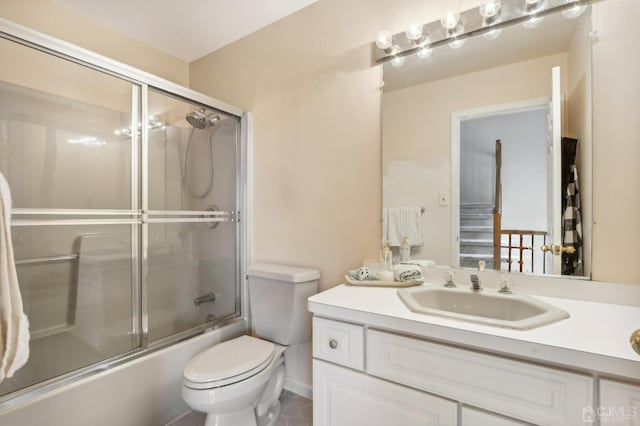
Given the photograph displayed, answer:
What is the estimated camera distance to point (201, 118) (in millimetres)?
1937

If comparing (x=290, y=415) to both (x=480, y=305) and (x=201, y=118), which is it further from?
(x=201, y=118)

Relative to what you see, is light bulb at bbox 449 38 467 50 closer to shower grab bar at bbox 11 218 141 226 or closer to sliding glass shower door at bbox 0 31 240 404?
sliding glass shower door at bbox 0 31 240 404

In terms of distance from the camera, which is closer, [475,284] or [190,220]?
[475,284]

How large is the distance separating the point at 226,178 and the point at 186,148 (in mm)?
329

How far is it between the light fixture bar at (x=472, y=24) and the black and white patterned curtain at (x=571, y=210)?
525mm

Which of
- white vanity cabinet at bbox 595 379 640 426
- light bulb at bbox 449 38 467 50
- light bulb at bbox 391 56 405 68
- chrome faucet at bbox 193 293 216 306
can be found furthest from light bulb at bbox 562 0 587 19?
→ chrome faucet at bbox 193 293 216 306

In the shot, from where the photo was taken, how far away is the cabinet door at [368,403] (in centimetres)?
88

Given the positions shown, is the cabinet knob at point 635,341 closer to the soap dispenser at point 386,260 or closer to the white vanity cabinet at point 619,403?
the white vanity cabinet at point 619,403

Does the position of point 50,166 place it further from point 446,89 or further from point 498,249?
point 498,249

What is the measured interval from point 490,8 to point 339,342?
1.48m

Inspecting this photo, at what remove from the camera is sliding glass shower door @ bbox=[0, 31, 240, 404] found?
1449mm

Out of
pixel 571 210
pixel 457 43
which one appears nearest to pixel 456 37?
pixel 457 43

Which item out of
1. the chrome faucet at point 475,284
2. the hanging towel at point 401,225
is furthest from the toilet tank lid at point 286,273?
the chrome faucet at point 475,284

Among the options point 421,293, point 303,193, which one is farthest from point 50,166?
point 421,293
